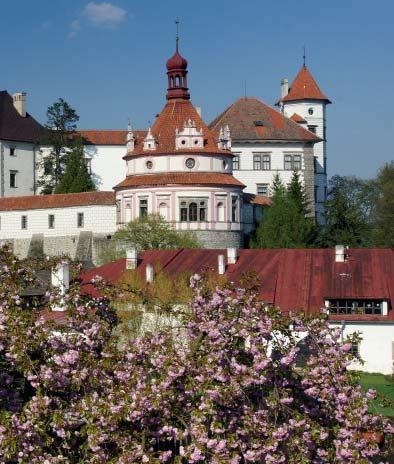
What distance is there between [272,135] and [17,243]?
68.6 feet

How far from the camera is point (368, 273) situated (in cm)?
3962

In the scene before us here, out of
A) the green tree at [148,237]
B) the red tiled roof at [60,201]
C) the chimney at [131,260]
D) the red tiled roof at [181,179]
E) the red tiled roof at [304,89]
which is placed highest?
the red tiled roof at [304,89]

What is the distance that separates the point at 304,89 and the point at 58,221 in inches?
1195

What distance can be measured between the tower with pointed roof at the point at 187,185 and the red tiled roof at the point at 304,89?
24477 mm

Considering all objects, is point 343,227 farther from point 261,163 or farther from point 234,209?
point 261,163

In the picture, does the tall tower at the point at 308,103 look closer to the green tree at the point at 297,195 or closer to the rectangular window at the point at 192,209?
the green tree at the point at 297,195

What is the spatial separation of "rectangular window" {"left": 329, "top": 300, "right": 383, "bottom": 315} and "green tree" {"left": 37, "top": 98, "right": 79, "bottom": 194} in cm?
4300

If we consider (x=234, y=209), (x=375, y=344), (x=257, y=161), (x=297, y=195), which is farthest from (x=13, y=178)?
(x=375, y=344)

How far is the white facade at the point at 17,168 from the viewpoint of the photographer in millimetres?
78188

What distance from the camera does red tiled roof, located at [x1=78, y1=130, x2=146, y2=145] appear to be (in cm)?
8111

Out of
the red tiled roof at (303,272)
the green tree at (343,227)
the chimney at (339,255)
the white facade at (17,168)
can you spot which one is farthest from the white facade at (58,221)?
the chimney at (339,255)

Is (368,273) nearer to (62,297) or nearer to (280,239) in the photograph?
(280,239)

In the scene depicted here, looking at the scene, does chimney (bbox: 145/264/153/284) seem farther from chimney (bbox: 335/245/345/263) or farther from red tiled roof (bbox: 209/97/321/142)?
red tiled roof (bbox: 209/97/321/142)

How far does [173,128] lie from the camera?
211 ft
